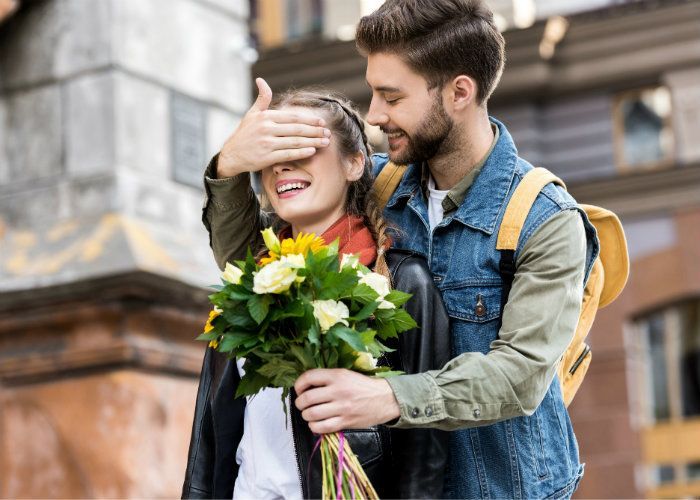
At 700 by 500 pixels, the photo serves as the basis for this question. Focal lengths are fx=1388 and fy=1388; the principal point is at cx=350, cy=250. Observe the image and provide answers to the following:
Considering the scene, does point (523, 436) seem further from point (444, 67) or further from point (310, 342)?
point (444, 67)

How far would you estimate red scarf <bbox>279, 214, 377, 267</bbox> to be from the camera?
3.34 m

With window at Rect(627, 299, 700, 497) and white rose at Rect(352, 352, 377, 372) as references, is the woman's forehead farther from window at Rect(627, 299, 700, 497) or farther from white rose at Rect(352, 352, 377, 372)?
window at Rect(627, 299, 700, 497)

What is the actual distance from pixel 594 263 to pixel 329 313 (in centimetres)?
80

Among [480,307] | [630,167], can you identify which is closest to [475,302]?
[480,307]

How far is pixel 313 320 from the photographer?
9.80 ft

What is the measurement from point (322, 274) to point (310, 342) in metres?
0.15

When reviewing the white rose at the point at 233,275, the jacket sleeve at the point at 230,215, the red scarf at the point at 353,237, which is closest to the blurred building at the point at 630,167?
the jacket sleeve at the point at 230,215

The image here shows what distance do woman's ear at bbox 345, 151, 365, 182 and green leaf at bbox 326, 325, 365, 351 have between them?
656 millimetres

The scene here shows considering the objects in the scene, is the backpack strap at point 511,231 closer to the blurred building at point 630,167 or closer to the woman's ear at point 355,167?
the woman's ear at point 355,167

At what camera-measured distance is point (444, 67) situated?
342 centimetres

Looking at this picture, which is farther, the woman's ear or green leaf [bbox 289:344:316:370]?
the woman's ear

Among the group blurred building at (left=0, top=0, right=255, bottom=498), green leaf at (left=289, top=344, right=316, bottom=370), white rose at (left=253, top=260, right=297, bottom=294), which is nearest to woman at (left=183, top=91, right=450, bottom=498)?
green leaf at (left=289, top=344, right=316, bottom=370)

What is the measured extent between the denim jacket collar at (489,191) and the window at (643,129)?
39.0 feet

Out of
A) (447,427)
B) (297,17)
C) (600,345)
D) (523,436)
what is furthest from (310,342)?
(297,17)
